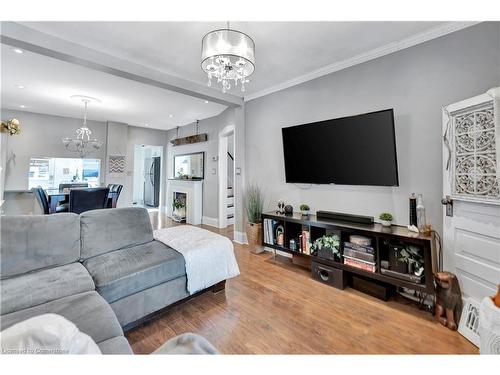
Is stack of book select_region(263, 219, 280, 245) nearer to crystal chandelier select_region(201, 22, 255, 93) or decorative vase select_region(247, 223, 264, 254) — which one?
decorative vase select_region(247, 223, 264, 254)

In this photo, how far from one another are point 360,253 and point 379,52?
2.24m

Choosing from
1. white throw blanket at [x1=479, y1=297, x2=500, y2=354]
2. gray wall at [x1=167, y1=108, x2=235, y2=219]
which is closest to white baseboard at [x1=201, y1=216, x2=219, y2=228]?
gray wall at [x1=167, y1=108, x2=235, y2=219]

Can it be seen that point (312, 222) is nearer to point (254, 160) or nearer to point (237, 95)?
point (254, 160)

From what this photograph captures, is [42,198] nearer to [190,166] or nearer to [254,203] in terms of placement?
[190,166]

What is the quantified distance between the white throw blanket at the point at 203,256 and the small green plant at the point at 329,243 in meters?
1.03

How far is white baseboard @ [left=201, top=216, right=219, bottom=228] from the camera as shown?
5305mm

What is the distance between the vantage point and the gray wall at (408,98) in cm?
196

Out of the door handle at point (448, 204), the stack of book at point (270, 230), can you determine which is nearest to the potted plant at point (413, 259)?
the door handle at point (448, 204)

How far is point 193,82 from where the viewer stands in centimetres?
329

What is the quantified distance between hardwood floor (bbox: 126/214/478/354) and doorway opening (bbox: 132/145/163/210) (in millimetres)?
6169

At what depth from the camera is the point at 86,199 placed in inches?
143
